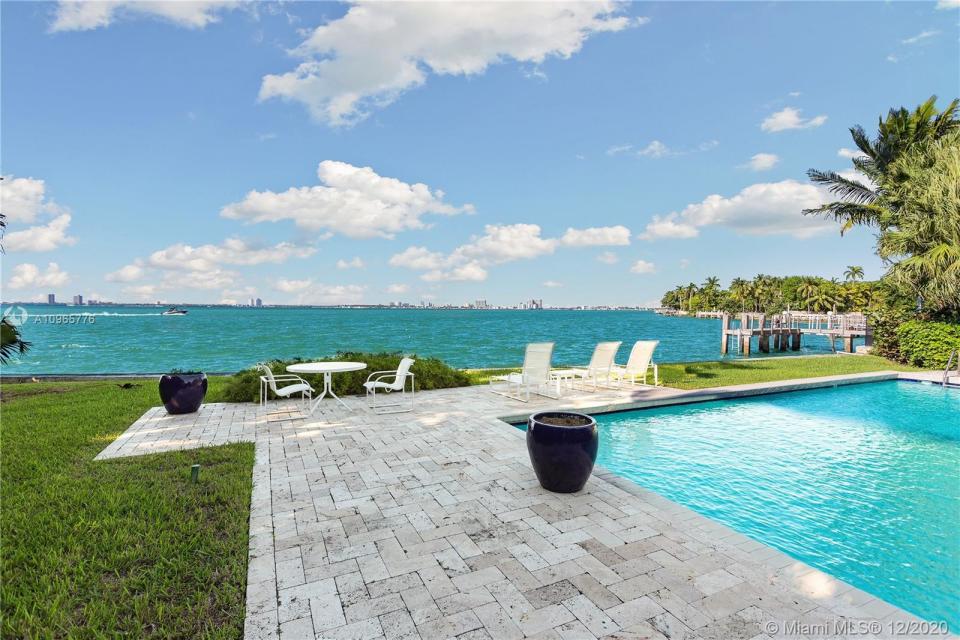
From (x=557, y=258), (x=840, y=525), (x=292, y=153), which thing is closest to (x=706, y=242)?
(x=557, y=258)

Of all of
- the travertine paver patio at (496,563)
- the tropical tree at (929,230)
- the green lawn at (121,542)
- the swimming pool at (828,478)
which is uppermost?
the tropical tree at (929,230)

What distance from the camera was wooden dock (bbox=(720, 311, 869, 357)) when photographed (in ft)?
87.2

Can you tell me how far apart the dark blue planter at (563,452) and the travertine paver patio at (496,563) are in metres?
0.17

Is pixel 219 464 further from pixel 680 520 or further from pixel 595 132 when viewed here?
pixel 595 132

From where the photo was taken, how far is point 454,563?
2.99 metres

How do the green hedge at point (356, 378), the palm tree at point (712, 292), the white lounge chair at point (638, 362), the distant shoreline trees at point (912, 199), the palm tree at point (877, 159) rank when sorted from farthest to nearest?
the palm tree at point (712, 292) < the palm tree at point (877, 159) < the distant shoreline trees at point (912, 199) < the white lounge chair at point (638, 362) < the green hedge at point (356, 378)

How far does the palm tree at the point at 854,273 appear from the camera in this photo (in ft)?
264

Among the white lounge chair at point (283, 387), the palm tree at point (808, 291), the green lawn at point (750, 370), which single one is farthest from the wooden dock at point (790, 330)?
the palm tree at point (808, 291)

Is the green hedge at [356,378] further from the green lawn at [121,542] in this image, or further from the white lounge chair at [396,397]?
the green lawn at [121,542]

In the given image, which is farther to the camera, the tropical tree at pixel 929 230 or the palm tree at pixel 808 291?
the palm tree at pixel 808 291

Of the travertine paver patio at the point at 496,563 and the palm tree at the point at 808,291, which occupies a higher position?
the palm tree at the point at 808,291

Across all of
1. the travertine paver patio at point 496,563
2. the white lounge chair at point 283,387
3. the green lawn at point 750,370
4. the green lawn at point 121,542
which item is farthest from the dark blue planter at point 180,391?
the green lawn at point 750,370

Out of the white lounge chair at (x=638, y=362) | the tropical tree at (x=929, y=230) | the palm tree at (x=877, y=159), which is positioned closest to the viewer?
the white lounge chair at (x=638, y=362)

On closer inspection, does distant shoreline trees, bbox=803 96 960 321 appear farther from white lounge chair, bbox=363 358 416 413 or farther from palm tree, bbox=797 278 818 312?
palm tree, bbox=797 278 818 312
